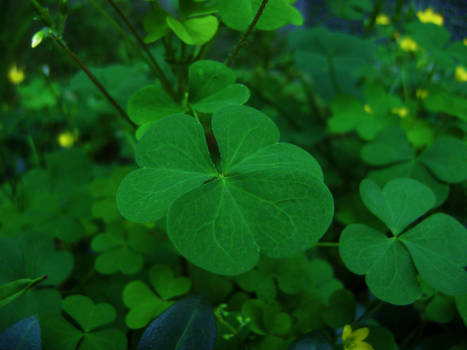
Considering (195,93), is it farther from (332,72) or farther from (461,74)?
(461,74)

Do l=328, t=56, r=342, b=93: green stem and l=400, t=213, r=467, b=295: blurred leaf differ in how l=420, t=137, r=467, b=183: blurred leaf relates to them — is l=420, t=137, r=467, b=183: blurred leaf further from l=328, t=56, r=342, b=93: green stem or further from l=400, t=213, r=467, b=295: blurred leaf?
l=328, t=56, r=342, b=93: green stem

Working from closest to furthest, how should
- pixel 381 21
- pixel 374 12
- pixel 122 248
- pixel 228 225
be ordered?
1. pixel 228 225
2. pixel 122 248
3. pixel 374 12
4. pixel 381 21

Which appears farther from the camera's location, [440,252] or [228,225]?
[440,252]

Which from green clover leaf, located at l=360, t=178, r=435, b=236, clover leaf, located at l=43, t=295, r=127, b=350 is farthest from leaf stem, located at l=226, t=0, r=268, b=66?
clover leaf, located at l=43, t=295, r=127, b=350

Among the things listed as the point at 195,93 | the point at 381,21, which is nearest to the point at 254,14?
the point at 195,93

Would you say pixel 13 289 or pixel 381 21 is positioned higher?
pixel 13 289

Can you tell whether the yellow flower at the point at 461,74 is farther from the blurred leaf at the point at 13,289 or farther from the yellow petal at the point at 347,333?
the blurred leaf at the point at 13,289

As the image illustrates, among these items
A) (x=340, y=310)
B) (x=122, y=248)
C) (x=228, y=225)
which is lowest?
(x=340, y=310)

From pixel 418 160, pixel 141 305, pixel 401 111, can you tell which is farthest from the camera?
pixel 401 111

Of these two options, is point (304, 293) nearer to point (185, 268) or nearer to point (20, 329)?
point (185, 268)
